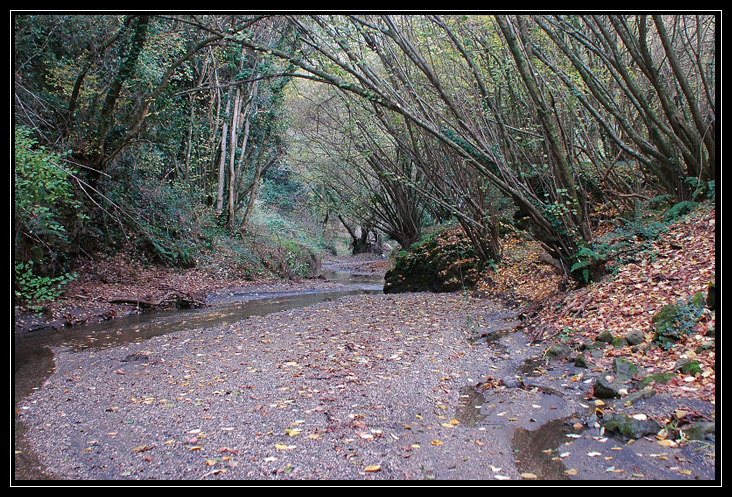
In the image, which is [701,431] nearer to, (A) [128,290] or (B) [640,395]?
(B) [640,395]

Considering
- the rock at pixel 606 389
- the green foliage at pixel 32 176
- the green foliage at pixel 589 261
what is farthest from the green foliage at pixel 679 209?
the green foliage at pixel 32 176

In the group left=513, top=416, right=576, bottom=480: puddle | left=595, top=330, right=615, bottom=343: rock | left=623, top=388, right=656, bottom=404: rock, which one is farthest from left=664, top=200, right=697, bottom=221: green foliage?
left=513, top=416, right=576, bottom=480: puddle

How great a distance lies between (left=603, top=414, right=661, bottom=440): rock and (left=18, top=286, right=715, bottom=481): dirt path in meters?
0.12

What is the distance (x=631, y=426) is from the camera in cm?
365

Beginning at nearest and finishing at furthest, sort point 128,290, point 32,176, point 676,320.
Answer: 1. point 676,320
2. point 32,176
3. point 128,290

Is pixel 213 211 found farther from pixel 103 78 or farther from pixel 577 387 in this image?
pixel 577 387

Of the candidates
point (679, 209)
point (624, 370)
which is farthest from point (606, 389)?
point (679, 209)

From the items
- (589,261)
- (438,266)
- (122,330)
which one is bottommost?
(122,330)

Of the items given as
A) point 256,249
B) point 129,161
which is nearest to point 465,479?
point 129,161

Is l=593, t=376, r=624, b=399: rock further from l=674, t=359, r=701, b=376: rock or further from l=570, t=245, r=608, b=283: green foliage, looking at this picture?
l=570, t=245, r=608, b=283: green foliage

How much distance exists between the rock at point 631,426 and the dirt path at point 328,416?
125 mm

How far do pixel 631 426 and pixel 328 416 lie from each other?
2.59 metres

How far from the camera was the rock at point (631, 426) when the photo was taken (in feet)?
11.8

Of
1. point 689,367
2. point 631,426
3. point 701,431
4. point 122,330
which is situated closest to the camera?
Answer: point 701,431
